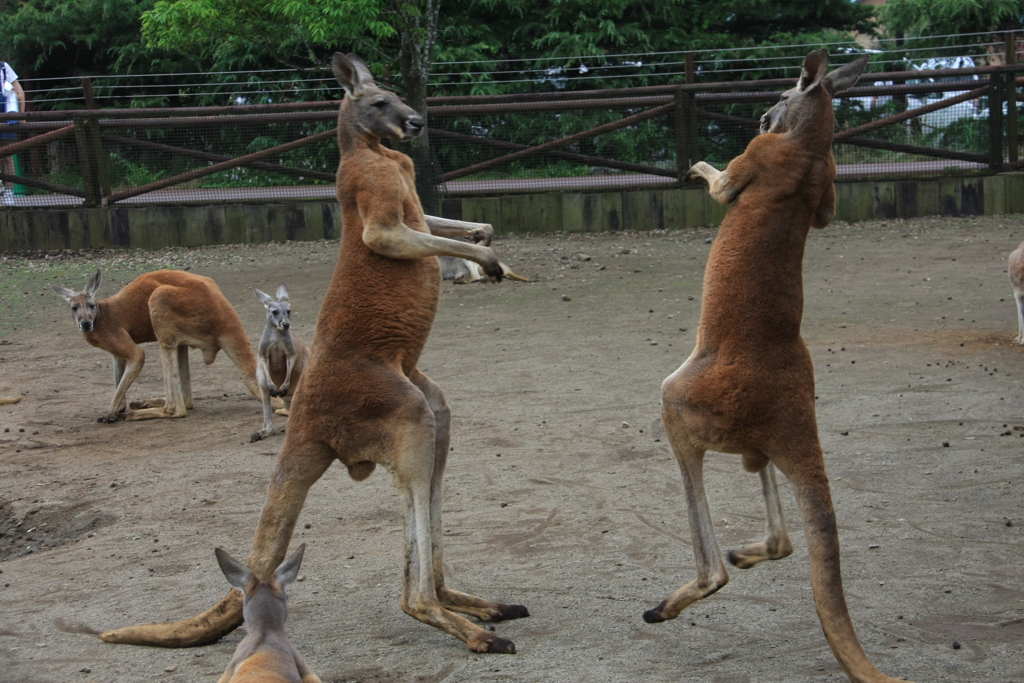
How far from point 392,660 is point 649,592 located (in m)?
1.07

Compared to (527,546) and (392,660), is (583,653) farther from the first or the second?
(527,546)

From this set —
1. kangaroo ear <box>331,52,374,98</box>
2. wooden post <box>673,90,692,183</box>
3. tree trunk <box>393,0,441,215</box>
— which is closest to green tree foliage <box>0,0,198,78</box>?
tree trunk <box>393,0,441,215</box>

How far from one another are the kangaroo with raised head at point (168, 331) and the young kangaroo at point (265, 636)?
3923 mm

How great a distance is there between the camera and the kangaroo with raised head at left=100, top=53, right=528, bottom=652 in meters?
3.77

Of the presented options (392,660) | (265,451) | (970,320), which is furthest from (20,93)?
(392,660)

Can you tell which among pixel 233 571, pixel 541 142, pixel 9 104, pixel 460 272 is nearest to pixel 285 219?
pixel 541 142

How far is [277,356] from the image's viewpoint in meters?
7.10

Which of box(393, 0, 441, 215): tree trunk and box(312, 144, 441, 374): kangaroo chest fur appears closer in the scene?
box(312, 144, 441, 374): kangaroo chest fur

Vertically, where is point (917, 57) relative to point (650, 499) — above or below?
above

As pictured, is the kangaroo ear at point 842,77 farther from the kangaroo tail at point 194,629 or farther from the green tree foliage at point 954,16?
the green tree foliage at point 954,16

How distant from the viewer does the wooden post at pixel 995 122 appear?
14.0 meters

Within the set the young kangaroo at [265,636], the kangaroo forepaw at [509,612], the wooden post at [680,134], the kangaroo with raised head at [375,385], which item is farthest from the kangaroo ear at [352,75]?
the wooden post at [680,134]

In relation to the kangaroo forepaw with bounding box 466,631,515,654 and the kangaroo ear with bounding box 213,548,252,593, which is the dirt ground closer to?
the kangaroo forepaw with bounding box 466,631,515,654

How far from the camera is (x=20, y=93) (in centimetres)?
1614
